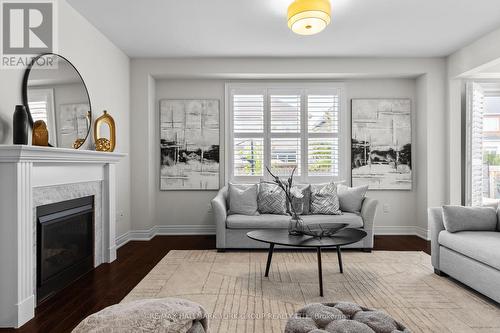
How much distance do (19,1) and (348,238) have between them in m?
3.54

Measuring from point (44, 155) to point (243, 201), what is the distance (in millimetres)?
2582

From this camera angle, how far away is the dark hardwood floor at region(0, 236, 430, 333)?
2.50 metres

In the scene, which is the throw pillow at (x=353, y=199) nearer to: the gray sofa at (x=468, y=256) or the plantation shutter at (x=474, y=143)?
the gray sofa at (x=468, y=256)

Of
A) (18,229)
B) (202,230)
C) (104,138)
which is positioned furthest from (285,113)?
(18,229)

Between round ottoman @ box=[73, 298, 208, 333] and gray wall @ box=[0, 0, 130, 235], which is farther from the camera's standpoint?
gray wall @ box=[0, 0, 130, 235]

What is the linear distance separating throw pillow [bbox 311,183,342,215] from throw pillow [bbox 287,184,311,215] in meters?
0.06

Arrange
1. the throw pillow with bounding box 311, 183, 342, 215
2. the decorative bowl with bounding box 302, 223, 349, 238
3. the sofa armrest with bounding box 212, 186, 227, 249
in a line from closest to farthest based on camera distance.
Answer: the decorative bowl with bounding box 302, 223, 349, 238, the sofa armrest with bounding box 212, 186, 227, 249, the throw pillow with bounding box 311, 183, 342, 215

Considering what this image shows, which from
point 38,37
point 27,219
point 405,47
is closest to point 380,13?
point 405,47

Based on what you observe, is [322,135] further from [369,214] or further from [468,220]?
[468,220]

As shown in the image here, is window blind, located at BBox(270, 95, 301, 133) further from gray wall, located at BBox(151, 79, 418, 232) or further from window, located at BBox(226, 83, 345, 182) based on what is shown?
gray wall, located at BBox(151, 79, 418, 232)

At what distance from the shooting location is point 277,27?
401cm

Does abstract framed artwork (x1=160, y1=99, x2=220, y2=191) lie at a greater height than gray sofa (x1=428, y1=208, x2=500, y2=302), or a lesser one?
greater

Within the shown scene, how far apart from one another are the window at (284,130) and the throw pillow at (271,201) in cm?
67

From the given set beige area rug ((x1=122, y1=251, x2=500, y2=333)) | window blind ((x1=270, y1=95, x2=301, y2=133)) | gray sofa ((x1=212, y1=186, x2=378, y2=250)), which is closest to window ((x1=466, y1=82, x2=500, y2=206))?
beige area rug ((x1=122, y1=251, x2=500, y2=333))
